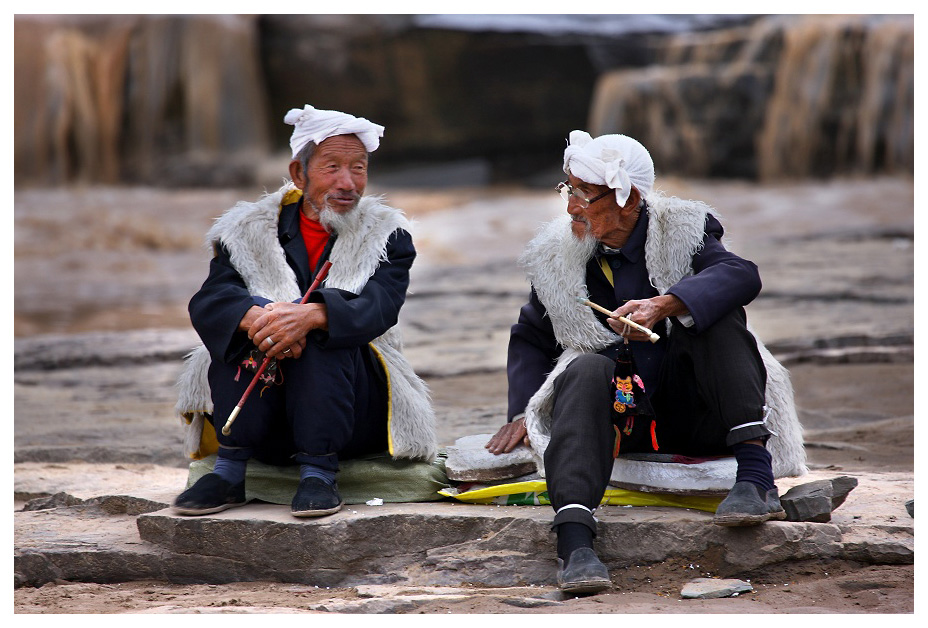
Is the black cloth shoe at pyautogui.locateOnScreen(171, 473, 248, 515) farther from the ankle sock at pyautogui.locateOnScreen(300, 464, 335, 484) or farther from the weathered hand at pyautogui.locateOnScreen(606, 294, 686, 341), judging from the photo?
the weathered hand at pyautogui.locateOnScreen(606, 294, 686, 341)

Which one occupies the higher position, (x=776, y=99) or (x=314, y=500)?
(x=776, y=99)

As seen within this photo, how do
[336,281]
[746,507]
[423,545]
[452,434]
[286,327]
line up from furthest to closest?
[452,434] < [336,281] < [423,545] < [286,327] < [746,507]

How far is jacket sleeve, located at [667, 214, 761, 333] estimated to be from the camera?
2.59m

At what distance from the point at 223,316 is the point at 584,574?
3.87ft

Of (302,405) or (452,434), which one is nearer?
(302,405)

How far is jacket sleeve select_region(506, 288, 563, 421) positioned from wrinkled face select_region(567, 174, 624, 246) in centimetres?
25

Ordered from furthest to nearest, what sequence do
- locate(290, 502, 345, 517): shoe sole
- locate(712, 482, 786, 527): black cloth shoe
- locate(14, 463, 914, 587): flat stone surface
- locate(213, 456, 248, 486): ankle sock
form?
locate(213, 456, 248, 486): ankle sock < locate(290, 502, 345, 517): shoe sole < locate(14, 463, 914, 587): flat stone surface < locate(712, 482, 786, 527): black cloth shoe

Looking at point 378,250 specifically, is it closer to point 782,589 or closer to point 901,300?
point 782,589

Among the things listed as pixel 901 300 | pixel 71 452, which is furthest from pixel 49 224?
pixel 901 300

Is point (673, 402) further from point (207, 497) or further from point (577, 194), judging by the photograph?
point (207, 497)

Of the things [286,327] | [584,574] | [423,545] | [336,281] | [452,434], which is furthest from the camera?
[452,434]

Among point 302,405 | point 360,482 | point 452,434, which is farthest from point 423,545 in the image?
point 452,434

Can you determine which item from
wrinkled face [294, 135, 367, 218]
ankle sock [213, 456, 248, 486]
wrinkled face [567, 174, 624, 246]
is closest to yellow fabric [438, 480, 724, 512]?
ankle sock [213, 456, 248, 486]

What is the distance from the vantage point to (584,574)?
2459mm
